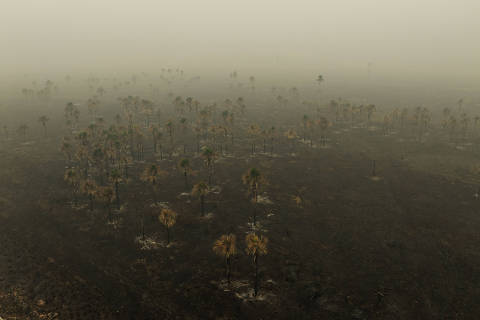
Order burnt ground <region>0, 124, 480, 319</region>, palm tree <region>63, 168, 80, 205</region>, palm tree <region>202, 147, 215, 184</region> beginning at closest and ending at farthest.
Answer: burnt ground <region>0, 124, 480, 319</region>
palm tree <region>63, 168, 80, 205</region>
palm tree <region>202, 147, 215, 184</region>

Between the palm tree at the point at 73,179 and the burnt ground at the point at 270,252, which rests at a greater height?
the palm tree at the point at 73,179

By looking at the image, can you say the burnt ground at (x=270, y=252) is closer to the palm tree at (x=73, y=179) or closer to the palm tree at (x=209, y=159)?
the palm tree at (x=73, y=179)

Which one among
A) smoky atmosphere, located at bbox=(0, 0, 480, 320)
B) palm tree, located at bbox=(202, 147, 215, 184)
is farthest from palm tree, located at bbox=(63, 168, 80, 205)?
palm tree, located at bbox=(202, 147, 215, 184)

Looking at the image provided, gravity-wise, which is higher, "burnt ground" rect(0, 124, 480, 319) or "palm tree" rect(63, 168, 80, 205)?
"palm tree" rect(63, 168, 80, 205)

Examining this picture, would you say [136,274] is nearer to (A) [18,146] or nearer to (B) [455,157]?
(A) [18,146]

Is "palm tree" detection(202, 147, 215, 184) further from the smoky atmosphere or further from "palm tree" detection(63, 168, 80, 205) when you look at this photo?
"palm tree" detection(63, 168, 80, 205)

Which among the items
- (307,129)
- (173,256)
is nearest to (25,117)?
(307,129)

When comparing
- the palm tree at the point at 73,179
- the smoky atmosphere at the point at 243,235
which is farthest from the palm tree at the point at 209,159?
the palm tree at the point at 73,179

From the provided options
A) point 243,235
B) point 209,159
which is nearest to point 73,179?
point 209,159

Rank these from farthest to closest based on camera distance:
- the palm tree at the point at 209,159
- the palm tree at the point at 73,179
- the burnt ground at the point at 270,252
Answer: the palm tree at the point at 209,159, the palm tree at the point at 73,179, the burnt ground at the point at 270,252
